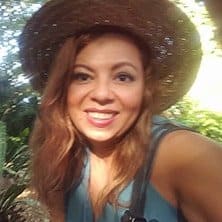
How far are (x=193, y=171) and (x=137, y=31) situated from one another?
0.26 metres

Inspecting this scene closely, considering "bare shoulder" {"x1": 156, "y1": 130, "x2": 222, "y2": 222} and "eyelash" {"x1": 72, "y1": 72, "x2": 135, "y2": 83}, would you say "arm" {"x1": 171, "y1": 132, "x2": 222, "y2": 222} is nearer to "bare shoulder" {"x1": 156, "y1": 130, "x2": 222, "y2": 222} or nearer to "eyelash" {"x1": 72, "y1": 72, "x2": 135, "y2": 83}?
"bare shoulder" {"x1": 156, "y1": 130, "x2": 222, "y2": 222}

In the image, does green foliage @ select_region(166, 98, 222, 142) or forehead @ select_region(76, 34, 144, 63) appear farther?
green foliage @ select_region(166, 98, 222, 142)

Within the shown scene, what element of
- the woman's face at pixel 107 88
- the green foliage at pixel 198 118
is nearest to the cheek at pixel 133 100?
the woman's face at pixel 107 88

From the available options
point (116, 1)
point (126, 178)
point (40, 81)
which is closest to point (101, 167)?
point (126, 178)

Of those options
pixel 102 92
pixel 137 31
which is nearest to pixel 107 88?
pixel 102 92

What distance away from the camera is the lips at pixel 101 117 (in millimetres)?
898

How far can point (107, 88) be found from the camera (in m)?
0.89

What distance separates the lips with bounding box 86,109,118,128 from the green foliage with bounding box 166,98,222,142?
17 cm

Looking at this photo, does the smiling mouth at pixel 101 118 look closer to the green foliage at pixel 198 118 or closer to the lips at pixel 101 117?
the lips at pixel 101 117

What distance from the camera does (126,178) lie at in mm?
903

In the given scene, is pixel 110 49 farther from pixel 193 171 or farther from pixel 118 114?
pixel 193 171

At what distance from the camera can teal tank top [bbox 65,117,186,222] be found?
87 cm

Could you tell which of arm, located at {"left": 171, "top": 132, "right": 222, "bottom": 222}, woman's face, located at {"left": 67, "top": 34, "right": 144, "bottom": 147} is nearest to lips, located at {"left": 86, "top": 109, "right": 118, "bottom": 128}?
woman's face, located at {"left": 67, "top": 34, "right": 144, "bottom": 147}

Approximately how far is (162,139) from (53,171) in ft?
0.74
